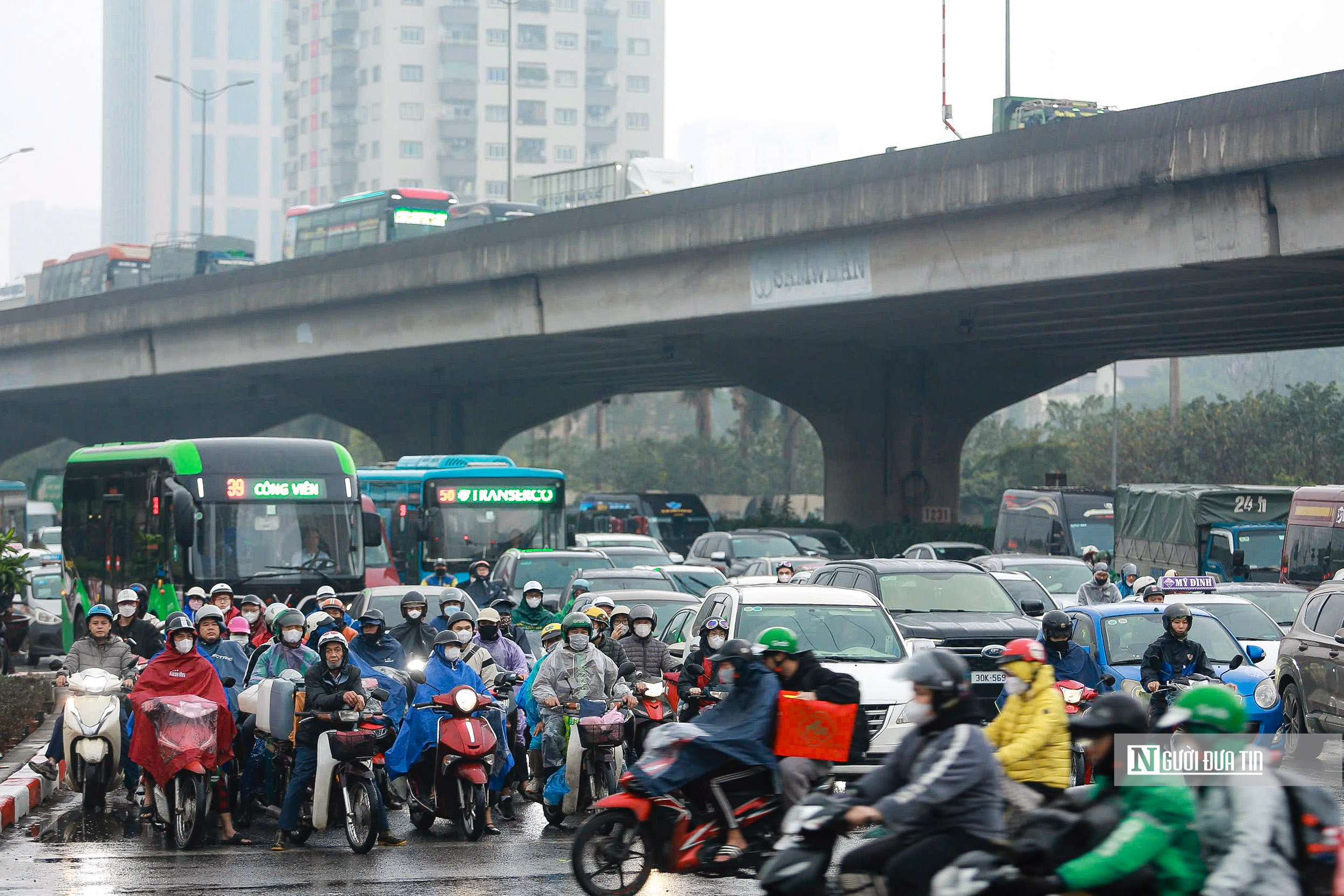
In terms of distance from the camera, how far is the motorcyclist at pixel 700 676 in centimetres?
1282

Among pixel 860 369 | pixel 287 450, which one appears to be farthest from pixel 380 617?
pixel 860 369

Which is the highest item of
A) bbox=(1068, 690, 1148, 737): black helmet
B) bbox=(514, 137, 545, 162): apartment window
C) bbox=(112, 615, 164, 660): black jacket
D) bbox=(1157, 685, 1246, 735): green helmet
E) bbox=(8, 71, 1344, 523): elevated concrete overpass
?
bbox=(514, 137, 545, 162): apartment window

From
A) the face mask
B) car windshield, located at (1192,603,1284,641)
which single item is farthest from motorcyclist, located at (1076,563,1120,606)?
the face mask

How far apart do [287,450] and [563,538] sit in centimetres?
737

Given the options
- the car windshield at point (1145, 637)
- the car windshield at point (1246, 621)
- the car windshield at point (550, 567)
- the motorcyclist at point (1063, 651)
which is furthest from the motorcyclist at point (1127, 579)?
the motorcyclist at point (1063, 651)

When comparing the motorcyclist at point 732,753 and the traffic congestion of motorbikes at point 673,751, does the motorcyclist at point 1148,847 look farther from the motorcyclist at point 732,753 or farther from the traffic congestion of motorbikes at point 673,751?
the motorcyclist at point 732,753

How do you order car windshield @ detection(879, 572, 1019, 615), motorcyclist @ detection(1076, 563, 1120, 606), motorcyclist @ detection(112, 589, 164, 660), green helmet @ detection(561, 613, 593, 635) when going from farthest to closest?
1. motorcyclist @ detection(1076, 563, 1120, 606)
2. car windshield @ detection(879, 572, 1019, 615)
3. motorcyclist @ detection(112, 589, 164, 660)
4. green helmet @ detection(561, 613, 593, 635)

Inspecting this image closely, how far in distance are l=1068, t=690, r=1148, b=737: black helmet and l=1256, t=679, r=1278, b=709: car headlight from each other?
859 cm

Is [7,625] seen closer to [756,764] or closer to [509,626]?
[509,626]

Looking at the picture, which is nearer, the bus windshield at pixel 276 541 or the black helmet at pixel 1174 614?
the black helmet at pixel 1174 614

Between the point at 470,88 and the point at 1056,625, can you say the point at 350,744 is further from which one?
the point at 470,88

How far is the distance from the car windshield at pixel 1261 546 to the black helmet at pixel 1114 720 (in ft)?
72.0

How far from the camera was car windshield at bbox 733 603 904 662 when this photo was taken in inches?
561

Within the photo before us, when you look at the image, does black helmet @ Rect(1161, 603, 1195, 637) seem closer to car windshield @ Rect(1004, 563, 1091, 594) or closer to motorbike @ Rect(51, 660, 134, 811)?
motorbike @ Rect(51, 660, 134, 811)
